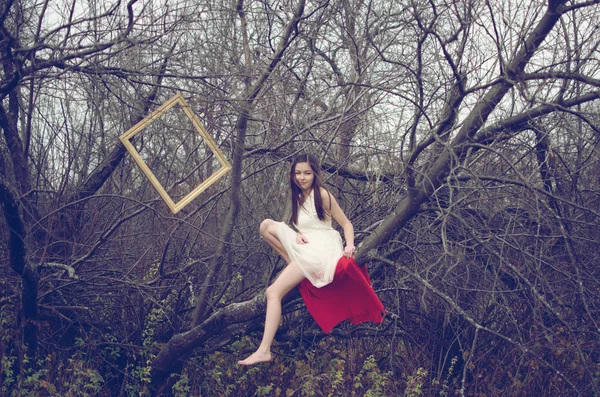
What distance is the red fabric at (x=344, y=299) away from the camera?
14.4 ft

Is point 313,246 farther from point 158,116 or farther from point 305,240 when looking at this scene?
point 158,116

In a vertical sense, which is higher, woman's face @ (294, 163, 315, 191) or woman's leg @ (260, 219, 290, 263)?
woman's face @ (294, 163, 315, 191)

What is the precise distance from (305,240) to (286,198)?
5.43 feet

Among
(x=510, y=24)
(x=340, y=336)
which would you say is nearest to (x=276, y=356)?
(x=340, y=336)

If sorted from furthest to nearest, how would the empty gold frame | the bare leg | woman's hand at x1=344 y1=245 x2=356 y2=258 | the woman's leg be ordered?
the empty gold frame
the woman's leg
the bare leg
woman's hand at x1=344 y1=245 x2=356 y2=258

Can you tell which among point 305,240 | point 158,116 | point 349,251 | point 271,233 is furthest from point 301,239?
point 158,116

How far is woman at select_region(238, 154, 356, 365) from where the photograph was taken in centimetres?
437

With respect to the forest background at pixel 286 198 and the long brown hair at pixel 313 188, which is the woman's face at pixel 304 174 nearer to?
the long brown hair at pixel 313 188

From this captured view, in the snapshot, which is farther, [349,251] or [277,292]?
[277,292]

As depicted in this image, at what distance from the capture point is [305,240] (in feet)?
14.8

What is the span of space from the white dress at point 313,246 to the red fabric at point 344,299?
84mm

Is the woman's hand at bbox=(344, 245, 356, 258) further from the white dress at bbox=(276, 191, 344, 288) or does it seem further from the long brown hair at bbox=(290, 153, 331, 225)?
the long brown hair at bbox=(290, 153, 331, 225)

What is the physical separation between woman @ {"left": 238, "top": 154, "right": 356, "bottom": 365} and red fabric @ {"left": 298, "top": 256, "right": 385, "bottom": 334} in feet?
0.38

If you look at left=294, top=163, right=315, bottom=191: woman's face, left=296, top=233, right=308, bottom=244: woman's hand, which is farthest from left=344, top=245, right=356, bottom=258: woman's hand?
left=294, top=163, right=315, bottom=191: woman's face
